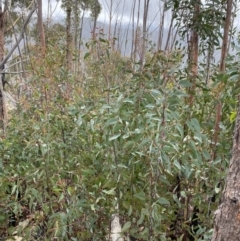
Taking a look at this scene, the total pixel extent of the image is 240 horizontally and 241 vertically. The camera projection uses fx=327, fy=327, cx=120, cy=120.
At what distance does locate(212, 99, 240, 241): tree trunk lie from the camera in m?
0.62

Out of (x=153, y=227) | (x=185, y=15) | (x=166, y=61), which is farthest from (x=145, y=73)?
(x=185, y=15)

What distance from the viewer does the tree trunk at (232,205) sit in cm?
62

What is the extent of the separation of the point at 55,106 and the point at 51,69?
0.15 m

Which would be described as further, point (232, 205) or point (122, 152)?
point (122, 152)

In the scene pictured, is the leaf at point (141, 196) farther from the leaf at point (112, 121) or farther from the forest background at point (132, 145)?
the leaf at point (112, 121)

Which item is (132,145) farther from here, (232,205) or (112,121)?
(232,205)

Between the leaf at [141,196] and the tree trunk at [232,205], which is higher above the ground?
the tree trunk at [232,205]

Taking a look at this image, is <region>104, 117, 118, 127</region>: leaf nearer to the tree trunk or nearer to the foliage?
the foliage

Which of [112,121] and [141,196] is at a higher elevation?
[112,121]

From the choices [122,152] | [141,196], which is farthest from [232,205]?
[122,152]

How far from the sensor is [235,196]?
616 mm

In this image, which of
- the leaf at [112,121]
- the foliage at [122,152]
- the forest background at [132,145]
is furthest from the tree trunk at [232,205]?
the leaf at [112,121]

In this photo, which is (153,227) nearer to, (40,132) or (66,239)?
(66,239)

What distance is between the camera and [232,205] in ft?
2.05
